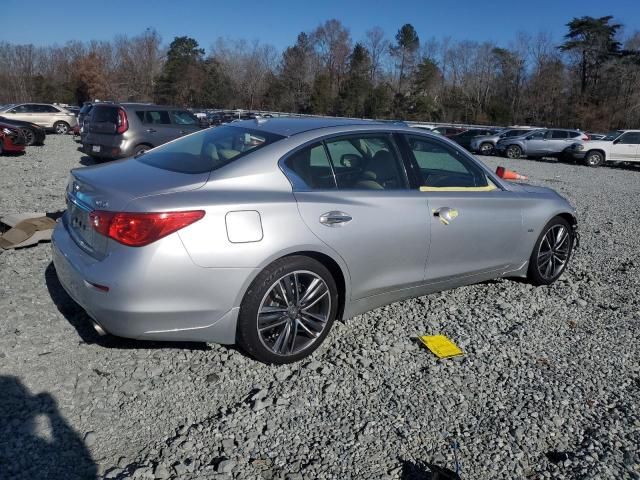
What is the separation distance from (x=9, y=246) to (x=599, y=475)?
17.6 ft

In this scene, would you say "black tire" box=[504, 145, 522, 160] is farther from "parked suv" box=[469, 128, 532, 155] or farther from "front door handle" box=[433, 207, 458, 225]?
"front door handle" box=[433, 207, 458, 225]

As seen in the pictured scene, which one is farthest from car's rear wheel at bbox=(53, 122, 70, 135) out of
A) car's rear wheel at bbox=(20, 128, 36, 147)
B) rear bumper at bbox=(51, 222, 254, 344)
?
rear bumper at bbox=(51, 222, 254, 344)

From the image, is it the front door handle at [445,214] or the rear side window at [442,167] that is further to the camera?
the rear side window at [442,167]

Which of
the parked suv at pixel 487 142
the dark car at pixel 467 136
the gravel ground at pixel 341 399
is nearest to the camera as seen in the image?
the gravel ground at pixel 341 399

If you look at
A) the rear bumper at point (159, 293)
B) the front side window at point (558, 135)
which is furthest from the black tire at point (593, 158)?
the rear bumper at point (159, 293)

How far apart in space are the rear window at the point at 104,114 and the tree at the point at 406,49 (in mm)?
61646

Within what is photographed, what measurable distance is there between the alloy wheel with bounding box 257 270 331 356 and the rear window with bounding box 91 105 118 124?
1075 cm

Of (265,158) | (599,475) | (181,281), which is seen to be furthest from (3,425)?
(599,475)

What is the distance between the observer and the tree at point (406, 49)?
7081 cm

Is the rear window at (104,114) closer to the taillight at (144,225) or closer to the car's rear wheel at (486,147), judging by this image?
the taillight at (144,225)

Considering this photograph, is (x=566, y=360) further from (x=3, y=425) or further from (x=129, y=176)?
(x=3, y=425)

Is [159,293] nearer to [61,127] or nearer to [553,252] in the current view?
[553,252]

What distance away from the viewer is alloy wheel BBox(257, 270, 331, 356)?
336 centimetres

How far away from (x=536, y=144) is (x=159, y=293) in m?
26.1
